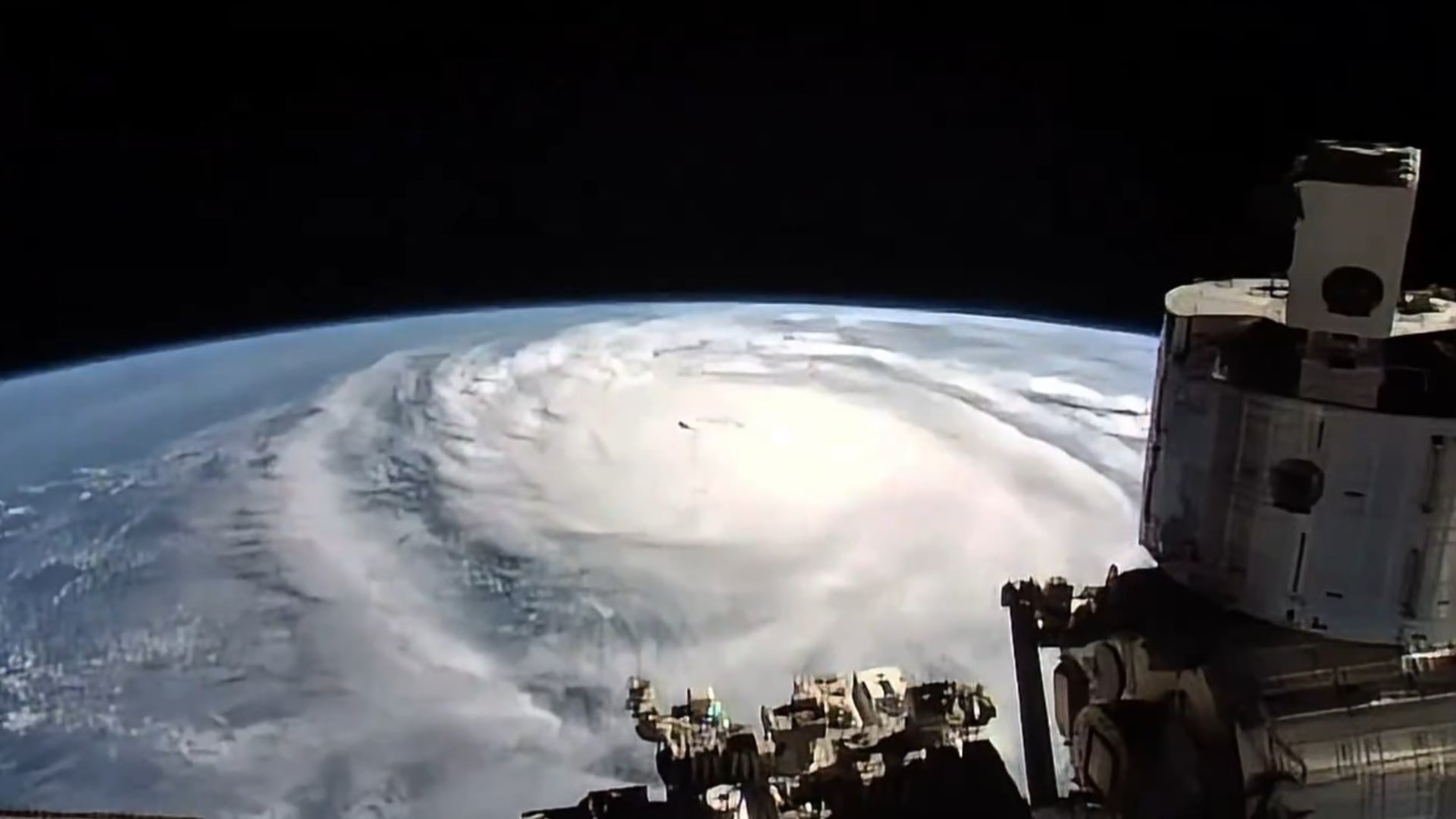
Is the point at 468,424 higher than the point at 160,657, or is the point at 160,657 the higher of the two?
the point at 468,424

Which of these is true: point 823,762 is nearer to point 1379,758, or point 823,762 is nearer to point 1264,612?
point 1264,612

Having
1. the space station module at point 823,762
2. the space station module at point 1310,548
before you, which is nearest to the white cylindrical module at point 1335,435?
the space station module at point 1310,548

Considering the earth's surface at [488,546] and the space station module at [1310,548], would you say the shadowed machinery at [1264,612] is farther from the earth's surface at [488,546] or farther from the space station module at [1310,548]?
the earth's surface at [488,546]

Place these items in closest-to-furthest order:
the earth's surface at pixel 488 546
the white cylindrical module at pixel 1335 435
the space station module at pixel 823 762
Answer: the white cylindrical module at pixel 1335 435 → the space station module at pixel 823 762 → the earth's surface at pixel 488 546

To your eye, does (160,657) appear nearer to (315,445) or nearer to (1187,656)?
(315,445)

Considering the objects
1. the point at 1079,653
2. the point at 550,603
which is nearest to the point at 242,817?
the point at 550,603

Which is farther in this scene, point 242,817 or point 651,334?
point 651,334

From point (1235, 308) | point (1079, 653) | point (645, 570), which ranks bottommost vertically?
point (645, 570)
